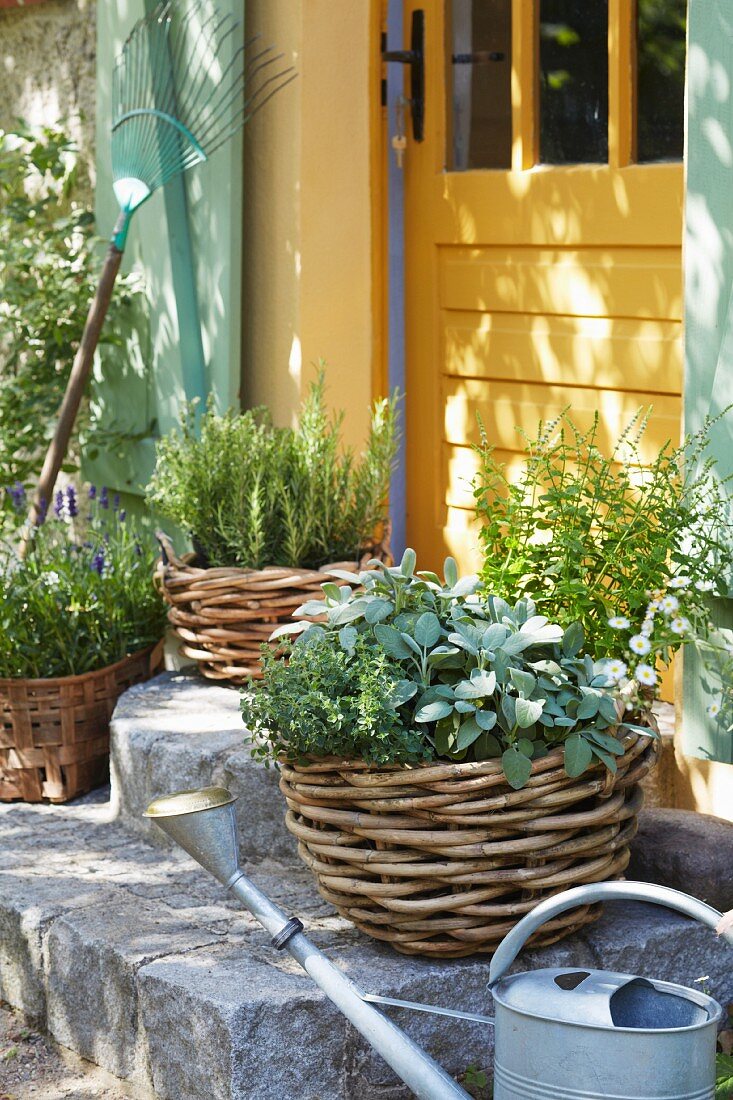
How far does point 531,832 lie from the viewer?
240cm

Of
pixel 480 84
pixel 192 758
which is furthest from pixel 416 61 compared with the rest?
pixel 192 758

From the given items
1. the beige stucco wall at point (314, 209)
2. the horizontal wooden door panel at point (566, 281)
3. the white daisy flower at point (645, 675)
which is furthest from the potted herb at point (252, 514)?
the white daisy flower at point (645, 675)

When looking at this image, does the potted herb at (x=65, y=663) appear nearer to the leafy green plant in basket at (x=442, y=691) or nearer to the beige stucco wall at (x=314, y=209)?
the beige stucco wall at (x=314, y=209)

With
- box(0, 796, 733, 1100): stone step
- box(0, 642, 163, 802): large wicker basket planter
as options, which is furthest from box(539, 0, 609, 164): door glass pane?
box(0, 796, 733, 1100): stone step

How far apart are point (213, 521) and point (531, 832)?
152cm

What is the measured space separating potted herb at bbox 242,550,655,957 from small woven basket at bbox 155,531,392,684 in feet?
2.62

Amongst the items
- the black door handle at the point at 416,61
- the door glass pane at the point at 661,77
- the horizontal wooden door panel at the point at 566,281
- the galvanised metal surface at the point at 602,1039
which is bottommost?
the galvanised metal surface at the point at 602,1039

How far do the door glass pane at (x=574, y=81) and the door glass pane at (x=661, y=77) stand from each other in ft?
0.37

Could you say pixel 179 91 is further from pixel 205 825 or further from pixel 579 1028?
pixel 579 1028

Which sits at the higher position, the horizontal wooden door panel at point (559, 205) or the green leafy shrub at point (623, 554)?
the horizontal wooden door panel at point (559, 205)

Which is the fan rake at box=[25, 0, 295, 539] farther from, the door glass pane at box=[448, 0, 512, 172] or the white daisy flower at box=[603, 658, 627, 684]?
the white daisy flower at box=[603, 658, 627, 684]

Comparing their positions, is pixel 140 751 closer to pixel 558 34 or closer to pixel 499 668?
pixel 499 668

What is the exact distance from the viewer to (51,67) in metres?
5.29

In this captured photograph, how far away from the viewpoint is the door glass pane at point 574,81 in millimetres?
3465
